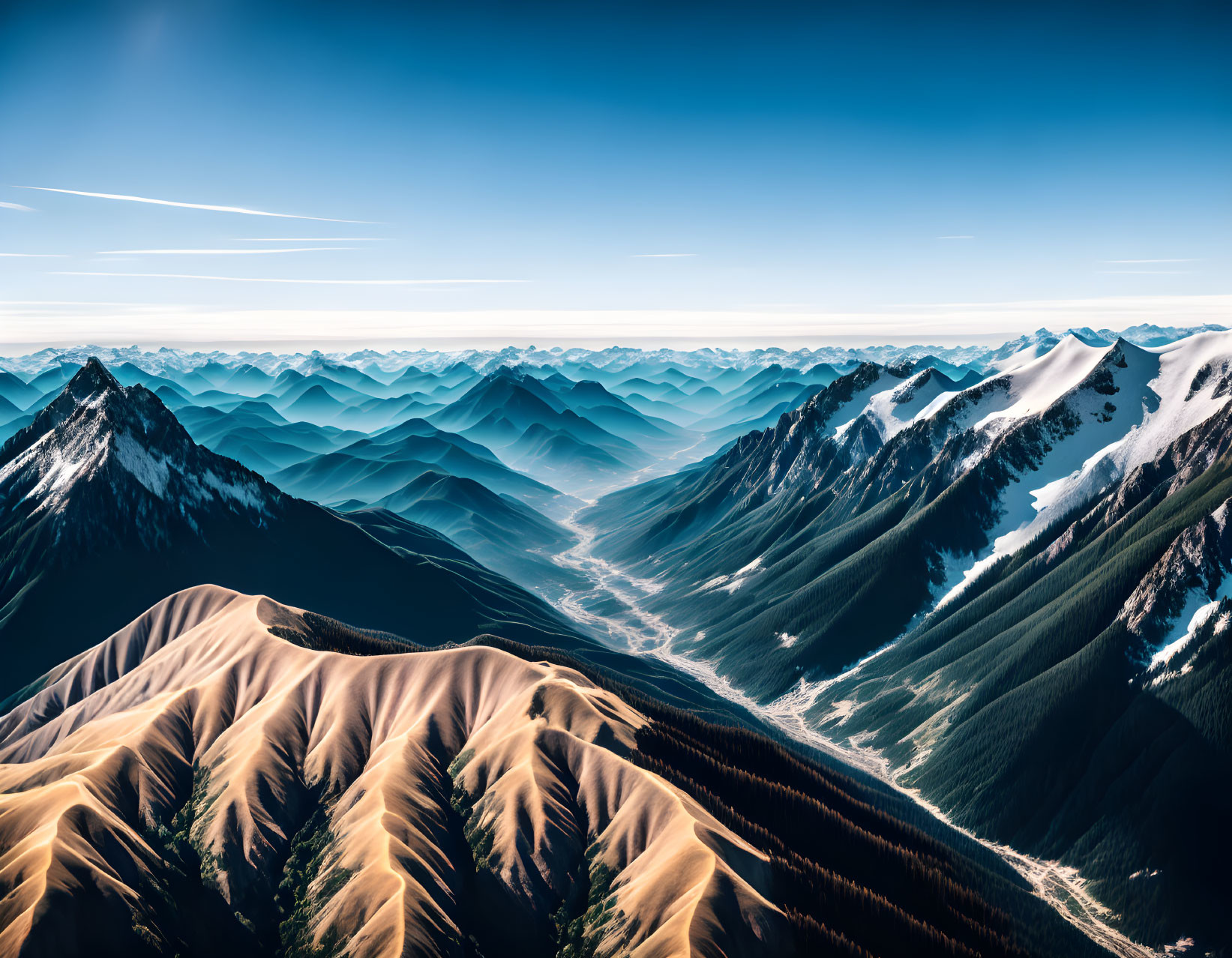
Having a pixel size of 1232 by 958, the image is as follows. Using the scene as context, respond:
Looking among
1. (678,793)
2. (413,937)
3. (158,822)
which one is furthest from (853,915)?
(158,822)

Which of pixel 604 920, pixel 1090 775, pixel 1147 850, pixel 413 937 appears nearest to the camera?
pixel 413 937

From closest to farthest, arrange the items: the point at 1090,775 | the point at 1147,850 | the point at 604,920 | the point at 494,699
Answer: the point at 604,920, the point at 494,699, the point at 1147,850, the point at 1090,775

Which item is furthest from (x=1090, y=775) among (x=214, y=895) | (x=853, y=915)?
(x=214, y=895)

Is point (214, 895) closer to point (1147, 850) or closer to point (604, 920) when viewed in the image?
point (604, 920)

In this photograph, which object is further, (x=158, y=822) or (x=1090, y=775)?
(x=1090, y=775)

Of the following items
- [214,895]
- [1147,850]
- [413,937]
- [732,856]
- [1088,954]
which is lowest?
[1088,954]

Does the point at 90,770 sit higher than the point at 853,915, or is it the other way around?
the point at 90,770
